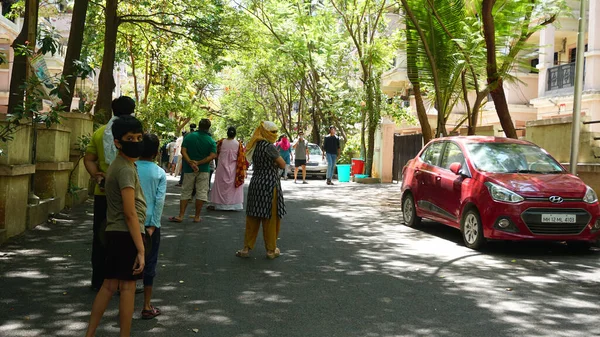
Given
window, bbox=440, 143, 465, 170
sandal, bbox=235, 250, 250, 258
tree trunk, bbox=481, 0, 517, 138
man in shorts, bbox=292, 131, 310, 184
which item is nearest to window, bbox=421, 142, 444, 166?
window, bbox=440, 143, 465, 170

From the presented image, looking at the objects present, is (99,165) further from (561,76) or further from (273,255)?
(561,76)

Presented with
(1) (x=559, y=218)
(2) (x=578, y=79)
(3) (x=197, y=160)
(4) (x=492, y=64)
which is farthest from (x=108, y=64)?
(1) (x=559, y=218)

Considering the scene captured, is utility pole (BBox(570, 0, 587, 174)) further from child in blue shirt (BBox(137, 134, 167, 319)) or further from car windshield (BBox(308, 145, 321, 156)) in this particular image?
car windshield (BBox(308, 145, 321, 156))

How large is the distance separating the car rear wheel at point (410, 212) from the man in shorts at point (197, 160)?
3.63 m

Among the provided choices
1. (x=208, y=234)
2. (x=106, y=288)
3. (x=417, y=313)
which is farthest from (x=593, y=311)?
(x=208, y=234)

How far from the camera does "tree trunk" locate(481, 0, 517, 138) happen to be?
12.3 m

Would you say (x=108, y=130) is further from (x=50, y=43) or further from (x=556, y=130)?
(x=556, y=130)

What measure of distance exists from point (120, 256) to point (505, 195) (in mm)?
6238

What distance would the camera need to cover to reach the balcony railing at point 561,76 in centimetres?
2581

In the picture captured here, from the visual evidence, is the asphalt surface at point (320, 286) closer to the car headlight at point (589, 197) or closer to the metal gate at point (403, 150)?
the car headlight at point (589, 197)

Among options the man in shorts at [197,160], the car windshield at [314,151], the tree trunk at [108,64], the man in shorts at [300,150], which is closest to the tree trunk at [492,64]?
the man in shorts at [197,160]

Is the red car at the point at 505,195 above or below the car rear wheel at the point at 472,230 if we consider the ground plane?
above

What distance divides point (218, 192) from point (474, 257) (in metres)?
6.65

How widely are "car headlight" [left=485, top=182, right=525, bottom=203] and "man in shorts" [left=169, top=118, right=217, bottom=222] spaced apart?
519cm
